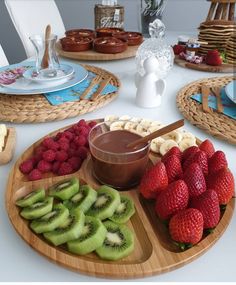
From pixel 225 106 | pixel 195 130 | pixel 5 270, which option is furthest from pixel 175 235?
pixel 225 106

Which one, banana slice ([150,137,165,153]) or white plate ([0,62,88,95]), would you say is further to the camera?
white plate ([0,62,88,95])

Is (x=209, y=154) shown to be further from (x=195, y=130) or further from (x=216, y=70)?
(x=216, y=70)

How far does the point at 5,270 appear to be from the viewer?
1.73 ft

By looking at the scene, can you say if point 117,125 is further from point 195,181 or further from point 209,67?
point 209,67

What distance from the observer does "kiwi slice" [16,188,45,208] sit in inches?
24.0

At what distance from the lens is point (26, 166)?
2.39 feet

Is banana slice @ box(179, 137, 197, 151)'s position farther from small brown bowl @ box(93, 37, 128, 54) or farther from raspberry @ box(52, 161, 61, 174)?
small brown bowl @ box(93, 37, 128, 54)

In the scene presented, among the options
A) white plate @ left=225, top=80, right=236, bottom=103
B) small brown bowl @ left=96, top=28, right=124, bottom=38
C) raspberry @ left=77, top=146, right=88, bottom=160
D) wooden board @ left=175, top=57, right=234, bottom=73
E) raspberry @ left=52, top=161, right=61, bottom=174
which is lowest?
wooden board @ left=175, top=57, right=234, bottom=73

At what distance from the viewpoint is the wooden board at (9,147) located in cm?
76

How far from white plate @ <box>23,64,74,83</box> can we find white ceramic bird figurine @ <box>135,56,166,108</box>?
25 centimetres

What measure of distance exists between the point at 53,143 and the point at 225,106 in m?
0.55

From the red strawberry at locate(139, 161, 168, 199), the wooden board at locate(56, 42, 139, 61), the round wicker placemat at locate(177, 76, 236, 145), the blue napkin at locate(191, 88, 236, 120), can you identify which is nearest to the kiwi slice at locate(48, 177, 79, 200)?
the red strawberry at locate(139, 161, 168, 199)

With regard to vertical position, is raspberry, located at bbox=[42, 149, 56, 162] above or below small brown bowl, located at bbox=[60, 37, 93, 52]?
below

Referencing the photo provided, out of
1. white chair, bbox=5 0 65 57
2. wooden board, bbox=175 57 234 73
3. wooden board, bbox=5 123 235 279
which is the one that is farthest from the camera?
white chair, bbox=5 0 65 57
